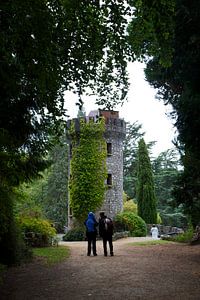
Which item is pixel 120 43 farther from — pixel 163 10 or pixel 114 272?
pixel 114 272

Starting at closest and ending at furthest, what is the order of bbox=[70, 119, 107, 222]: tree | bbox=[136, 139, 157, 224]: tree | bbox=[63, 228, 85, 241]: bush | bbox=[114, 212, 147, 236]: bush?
bbox=[63, 228, 85, 241]: bush, bbox=[70, 119, 107, 222]: tree, bbox=[114, 212, 147, 236]: bush, bbox=[136, 139, 157, 224]: tree

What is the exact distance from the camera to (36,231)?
691 inches

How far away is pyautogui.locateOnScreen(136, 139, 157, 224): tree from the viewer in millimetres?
33781

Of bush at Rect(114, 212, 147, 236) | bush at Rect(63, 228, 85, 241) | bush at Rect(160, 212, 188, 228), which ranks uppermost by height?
bush at Rect(160, 212, 188, 228)

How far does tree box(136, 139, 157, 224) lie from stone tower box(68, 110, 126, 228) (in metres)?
5.67

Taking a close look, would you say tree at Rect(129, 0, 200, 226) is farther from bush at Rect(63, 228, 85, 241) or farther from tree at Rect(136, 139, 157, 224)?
tree at Rect(136, 139, 157, 224)

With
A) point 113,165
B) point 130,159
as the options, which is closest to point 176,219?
point 130,159

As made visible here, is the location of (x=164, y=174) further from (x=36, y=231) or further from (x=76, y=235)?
(x=36, y=231)

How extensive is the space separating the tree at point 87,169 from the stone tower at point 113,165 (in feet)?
2.33

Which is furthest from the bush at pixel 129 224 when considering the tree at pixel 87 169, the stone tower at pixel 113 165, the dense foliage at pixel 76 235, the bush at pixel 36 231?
the bush at pixel 36 231

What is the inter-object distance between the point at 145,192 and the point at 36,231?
18.3 metres

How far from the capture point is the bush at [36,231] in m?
17.3

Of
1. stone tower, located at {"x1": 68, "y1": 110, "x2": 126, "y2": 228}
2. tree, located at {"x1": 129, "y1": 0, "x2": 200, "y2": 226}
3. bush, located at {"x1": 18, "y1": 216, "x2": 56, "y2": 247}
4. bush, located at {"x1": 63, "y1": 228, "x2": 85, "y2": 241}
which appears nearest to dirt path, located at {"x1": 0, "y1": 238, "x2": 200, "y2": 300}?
tree, located at {"x1": 129, "y1": 0, "x2": 200, "y2": 226}

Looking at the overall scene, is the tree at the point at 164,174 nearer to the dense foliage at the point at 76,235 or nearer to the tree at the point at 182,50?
the dense foliage at the point at 76,235
